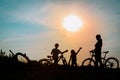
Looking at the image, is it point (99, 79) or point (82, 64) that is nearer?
point (99, 79)

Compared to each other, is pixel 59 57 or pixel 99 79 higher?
pixel 59 57

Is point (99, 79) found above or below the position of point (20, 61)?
below

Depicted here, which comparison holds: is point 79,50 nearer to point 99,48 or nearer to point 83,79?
point 99,48

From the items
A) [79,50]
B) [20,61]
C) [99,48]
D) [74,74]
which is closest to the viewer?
[74,74]

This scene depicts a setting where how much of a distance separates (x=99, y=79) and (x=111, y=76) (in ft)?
3.19

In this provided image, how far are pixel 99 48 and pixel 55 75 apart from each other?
5.44m

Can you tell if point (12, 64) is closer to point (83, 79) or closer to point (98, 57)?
point (98, 57)

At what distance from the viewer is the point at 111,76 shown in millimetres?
14586

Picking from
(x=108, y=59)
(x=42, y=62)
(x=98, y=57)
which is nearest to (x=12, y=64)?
(x=42, y=62)

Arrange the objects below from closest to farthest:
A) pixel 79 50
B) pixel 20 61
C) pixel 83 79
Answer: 1. pixel 83 79
2. pixel 20 61
3. pixel 79 50

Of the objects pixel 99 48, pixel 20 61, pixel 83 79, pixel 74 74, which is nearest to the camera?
pixel 83 79

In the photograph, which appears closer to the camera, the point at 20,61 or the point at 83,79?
the point at 83,79

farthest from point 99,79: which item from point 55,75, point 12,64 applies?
point 12,64

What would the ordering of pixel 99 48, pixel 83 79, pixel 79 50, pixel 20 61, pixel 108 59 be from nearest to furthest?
pixel 83 79
pixel 99 48
pixel 20 61
pixel 108 59
pixel 79 50
